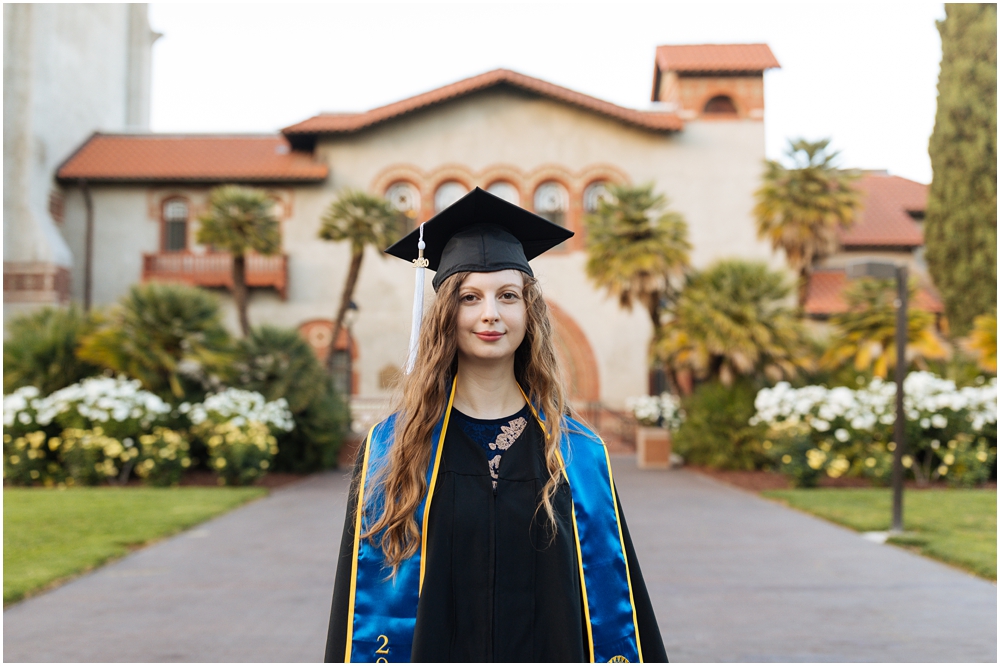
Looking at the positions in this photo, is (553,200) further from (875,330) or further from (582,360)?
→ (875,330)

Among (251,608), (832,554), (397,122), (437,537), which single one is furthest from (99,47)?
(437,537)

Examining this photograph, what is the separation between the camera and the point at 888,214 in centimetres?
2561

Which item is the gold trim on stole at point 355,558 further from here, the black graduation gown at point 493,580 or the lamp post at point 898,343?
the lamp post at point 898,343

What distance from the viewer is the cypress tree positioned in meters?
20.2

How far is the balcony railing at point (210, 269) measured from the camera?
23.0 meters

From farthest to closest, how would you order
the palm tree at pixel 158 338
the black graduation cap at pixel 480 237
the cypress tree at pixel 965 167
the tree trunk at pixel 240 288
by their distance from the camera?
the cypress tree at pixel 965 167
the tree trunk at pixel 240 288
the palm tree at pixel 158 338
the black graduation cap at pixel 480 237

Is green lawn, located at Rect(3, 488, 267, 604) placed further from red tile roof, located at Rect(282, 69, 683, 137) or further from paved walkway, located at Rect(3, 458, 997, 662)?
red tile roof, located at Rect(282, 69, 683, 137)

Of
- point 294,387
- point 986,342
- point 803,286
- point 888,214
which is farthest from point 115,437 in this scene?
point 888,214

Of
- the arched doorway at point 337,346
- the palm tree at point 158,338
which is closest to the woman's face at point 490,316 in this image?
the palm tree at point 158,338

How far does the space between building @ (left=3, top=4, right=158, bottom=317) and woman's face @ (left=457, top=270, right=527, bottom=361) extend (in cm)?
2225

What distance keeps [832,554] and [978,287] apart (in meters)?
16.0

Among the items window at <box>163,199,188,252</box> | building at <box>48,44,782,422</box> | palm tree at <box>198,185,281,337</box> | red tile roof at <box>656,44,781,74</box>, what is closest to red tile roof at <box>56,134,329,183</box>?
building at <box>48,44,782,422</box>

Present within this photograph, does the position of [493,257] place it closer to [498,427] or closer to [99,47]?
[498,427]

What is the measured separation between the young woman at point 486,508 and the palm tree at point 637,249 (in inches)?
573
